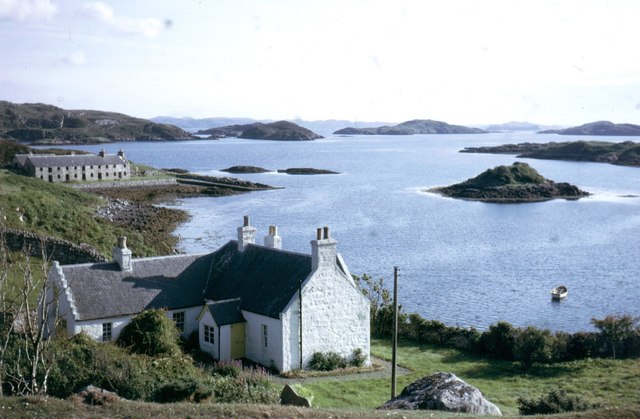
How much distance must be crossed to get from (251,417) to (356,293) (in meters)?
12.8

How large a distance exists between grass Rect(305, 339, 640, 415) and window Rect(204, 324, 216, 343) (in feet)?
15.8

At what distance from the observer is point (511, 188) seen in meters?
111

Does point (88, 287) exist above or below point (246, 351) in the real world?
above

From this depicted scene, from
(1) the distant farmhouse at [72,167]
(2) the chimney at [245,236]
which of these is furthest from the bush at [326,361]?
(1) the distant farmhouse at [72,167]

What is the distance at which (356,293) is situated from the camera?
27.2 metres

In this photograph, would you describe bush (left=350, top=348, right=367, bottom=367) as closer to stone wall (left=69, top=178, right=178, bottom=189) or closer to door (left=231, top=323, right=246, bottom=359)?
door (left=231, top=323, right=246, bottom=359)

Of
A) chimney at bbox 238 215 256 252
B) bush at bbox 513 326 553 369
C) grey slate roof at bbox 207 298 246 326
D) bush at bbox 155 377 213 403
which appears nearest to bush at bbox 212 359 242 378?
grey slate roof at bbox 207 298 246 326

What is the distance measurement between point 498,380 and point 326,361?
698 cm

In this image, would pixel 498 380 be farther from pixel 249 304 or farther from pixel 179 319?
pixel 179 319

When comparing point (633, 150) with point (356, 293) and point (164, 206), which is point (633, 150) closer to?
point (164, 206)

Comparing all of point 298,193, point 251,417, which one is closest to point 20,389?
point 251,417

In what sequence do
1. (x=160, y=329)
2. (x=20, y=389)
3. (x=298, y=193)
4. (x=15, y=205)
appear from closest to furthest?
(x=20, y=389), (x=160, y=329), (x=15, y=205), (x=298, y=193)

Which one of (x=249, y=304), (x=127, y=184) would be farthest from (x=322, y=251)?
(x=127, y=184)

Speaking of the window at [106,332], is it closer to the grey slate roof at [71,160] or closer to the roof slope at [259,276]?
the roof slope at [259,276]
